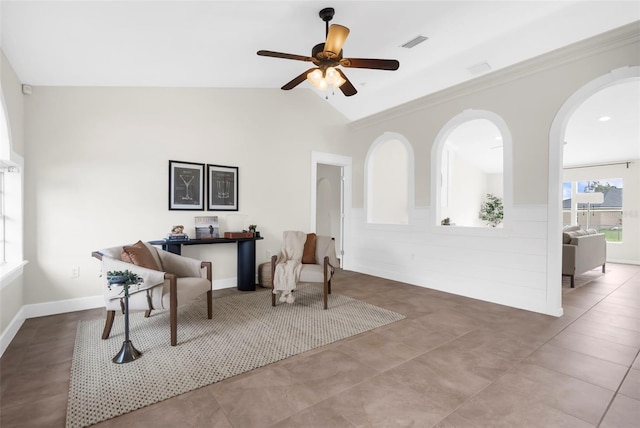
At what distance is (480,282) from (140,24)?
15.8ft

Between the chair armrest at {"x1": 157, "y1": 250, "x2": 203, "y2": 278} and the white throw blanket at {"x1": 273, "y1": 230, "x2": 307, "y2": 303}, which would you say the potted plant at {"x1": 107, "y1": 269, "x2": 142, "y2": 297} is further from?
the white throw blanket at {"x1": 273, "y1": 230, "x2": 307, "y2": 303}

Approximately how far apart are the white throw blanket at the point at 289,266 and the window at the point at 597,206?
23.2 feet

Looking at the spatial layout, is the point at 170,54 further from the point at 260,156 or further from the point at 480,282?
the point at 480,282

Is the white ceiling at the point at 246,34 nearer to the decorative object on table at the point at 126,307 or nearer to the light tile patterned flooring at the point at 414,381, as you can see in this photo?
the decorative object on table at the point at 126,307

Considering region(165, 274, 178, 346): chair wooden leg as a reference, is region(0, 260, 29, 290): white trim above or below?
above

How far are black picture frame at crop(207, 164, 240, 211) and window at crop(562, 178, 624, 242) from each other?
7.79 m

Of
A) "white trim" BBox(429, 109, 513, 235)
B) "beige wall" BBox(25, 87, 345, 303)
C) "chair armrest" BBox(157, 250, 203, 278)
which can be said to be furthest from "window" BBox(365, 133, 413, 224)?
"chair armrest" BBox(157, 250, 203, 278)

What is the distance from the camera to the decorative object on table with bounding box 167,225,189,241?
13.0ft

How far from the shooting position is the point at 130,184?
391cm

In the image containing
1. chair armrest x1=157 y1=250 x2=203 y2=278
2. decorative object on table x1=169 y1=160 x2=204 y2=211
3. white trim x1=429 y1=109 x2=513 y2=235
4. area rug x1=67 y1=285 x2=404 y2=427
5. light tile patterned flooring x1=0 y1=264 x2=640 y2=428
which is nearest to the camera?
light tile patterned flooring x1=0 y1=264 x2=640 y2=428

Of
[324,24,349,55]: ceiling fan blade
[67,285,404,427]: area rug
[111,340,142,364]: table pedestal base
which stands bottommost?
[67,285,404,427]: area rug

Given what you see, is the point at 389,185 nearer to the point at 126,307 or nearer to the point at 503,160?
the point at 503,160

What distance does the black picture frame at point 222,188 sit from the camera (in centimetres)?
453

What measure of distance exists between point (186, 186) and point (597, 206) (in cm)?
989
